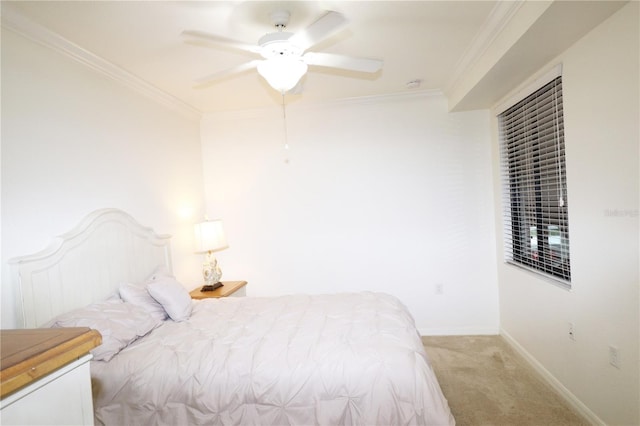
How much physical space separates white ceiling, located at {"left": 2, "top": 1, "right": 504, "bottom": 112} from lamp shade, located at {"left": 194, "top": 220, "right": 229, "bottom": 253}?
1.34 metres

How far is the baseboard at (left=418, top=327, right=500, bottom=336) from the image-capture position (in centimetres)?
358

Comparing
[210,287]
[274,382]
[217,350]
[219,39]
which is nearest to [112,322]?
[217,350]

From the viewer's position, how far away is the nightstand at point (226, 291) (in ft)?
10.7

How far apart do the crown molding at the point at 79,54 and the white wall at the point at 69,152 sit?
0.15 feet

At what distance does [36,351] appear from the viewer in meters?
0.76

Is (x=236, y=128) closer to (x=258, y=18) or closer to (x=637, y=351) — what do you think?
(x=258, y=18)

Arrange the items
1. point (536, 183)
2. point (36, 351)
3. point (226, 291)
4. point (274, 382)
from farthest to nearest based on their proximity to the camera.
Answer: point (226, 291) < point (536, 183) < point (274, 382) < point (36, 351)

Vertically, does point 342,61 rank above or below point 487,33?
below

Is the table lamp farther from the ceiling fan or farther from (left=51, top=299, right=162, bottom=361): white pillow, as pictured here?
the ceiling fan

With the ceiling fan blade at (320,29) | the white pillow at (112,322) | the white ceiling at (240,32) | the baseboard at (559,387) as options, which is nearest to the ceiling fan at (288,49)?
the ceiling fan blade at (320,29)

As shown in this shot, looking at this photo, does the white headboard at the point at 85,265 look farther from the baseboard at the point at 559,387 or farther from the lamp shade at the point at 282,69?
the baseboard at the point at 559,387

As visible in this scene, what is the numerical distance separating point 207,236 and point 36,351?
2742 mm

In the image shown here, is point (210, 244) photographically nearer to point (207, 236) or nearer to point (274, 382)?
point (207, 236)

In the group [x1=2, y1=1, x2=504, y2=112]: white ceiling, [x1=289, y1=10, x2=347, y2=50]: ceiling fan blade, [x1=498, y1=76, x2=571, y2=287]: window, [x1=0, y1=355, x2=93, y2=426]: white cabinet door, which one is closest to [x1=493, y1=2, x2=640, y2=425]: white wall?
[x1=498, y1=76, x2=571, y2=287]: window
